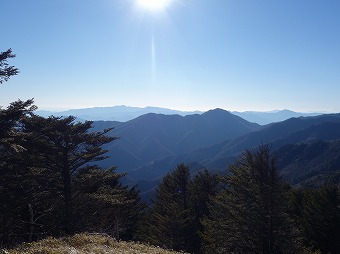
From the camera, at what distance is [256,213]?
59.9ft

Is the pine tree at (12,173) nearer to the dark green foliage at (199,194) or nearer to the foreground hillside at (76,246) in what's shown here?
the foreground hillside at (76,246)

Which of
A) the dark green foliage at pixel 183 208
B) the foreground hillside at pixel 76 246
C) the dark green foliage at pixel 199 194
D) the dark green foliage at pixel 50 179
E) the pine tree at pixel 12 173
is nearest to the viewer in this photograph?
the foreground hillside at pixel 76 246

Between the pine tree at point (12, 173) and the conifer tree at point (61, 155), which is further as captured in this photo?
the conifer tree at point (61, 155)

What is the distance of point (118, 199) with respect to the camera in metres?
21.8

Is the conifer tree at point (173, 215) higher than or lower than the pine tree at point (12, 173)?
lower

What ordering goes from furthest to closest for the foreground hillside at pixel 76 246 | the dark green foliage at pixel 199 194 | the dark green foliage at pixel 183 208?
1. the dark green foliage at pixel 199 194
2. the dark green foliage at pixel 183 208
3. the foreground hillside at pixel 76 246

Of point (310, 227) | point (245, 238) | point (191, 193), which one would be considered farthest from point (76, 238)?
point (310, 227)

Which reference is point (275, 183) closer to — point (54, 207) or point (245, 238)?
point (245, 238)

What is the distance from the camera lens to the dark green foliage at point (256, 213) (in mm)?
17766

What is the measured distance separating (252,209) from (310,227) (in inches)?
636

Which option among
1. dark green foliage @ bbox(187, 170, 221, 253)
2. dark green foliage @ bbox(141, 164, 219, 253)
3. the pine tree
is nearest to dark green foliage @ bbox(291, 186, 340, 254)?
dark green foliage @ bbox(187, 170, 221, 253)

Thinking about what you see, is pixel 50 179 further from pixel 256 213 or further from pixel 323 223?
pixel 323 223

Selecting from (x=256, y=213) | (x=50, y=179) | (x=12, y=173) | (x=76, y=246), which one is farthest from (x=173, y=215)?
(x=76, y=246)

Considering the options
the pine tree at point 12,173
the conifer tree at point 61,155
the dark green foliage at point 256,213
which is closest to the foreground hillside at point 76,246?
the pine tree at point 12,173
